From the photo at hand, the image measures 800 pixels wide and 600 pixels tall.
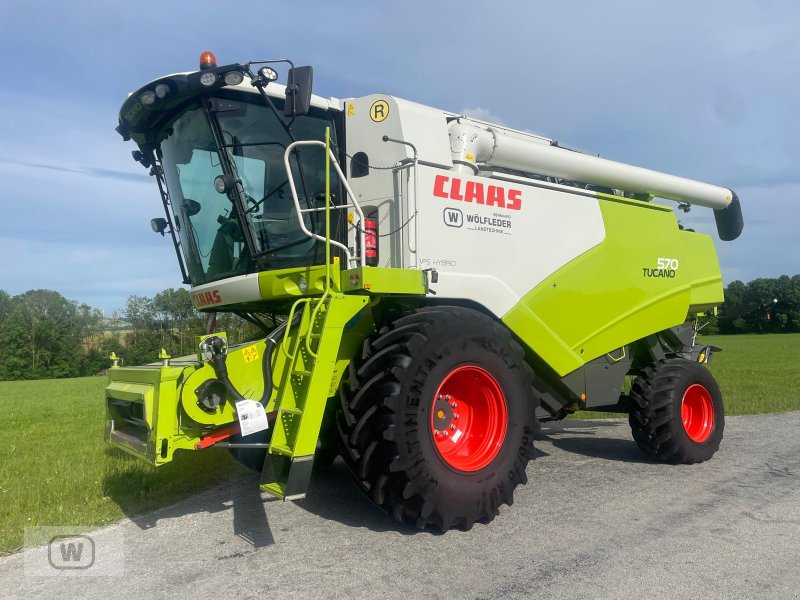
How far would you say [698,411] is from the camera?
6.56 m

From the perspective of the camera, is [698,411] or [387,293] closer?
[387,293]

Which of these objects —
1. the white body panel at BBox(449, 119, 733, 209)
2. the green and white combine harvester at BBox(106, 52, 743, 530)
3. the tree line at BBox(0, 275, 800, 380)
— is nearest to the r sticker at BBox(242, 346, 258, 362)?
the green and white combine harvester at BBox(106, 52, 743, 530)

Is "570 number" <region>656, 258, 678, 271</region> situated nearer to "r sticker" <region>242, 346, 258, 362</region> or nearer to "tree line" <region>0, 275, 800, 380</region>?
"r sticker" <region>242, 346, 258, 362</region>

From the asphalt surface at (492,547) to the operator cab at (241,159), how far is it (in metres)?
1.93

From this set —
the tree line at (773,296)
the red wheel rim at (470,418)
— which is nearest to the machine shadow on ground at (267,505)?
the red wheel rim at (470,418)

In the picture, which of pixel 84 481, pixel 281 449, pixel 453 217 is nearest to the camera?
pixel 281 449

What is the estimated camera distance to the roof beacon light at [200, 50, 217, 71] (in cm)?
445

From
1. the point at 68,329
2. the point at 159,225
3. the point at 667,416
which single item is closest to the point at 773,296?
the point at 667,416

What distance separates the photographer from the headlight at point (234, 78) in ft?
14.1

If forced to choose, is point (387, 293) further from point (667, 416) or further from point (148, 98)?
point (667, 416)

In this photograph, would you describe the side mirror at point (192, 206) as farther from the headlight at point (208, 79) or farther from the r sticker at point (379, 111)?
the r sticker at point (379, 111)

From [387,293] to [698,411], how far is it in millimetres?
4235

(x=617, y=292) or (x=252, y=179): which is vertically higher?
(x=252, y=179)

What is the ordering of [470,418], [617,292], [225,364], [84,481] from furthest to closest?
[617,292]
[84,481]
[470,418]
[225,364]
